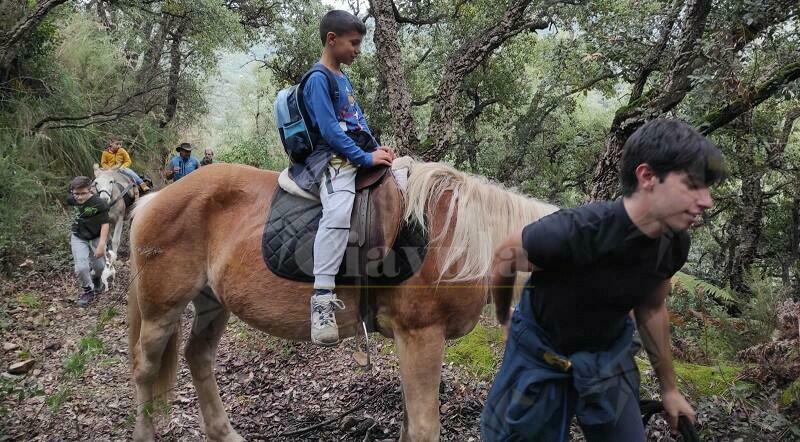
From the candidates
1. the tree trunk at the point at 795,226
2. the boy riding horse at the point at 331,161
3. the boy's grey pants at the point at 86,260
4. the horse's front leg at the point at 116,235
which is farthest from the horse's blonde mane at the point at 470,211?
the horse's front leg at the point at 116,235

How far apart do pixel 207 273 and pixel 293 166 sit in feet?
3.24

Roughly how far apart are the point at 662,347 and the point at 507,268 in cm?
64

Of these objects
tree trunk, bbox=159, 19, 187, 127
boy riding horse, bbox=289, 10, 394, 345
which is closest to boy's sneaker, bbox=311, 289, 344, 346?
boy riding horse, bbox=289, 10, 394, 345

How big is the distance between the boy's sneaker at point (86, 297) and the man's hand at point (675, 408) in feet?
24.4

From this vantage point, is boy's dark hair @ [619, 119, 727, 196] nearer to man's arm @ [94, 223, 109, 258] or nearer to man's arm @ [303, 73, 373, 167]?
man's arm @ [303, 73, 373, 167]

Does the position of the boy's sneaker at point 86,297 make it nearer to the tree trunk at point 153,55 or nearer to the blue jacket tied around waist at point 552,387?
the blue jacket tied around waist at point 552,387

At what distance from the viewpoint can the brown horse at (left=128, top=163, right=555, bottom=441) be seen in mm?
2680

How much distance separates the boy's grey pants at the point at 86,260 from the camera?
6930 mm

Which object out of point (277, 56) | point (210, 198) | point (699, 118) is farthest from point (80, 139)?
point (699, 118)

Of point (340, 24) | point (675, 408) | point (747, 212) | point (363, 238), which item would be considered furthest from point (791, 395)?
point (747, 212)

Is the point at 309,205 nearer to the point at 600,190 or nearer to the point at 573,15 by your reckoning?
the point at 600,190

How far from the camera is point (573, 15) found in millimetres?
8555

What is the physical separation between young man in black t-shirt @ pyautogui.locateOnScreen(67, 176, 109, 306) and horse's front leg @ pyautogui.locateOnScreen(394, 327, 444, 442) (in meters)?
5.99

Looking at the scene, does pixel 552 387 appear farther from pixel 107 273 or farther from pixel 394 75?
pixel 107 273
